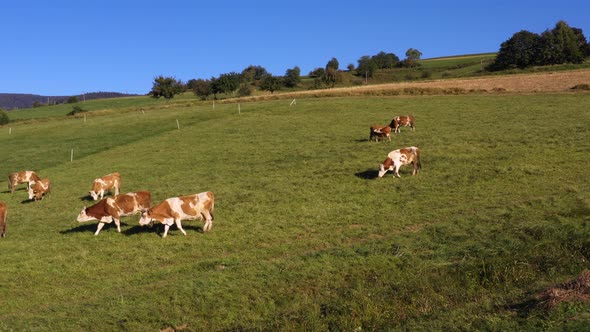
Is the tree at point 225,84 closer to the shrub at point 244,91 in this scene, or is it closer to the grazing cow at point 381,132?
the shrub at point 244,91

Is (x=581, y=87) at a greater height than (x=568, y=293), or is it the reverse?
(x=581, y=87)

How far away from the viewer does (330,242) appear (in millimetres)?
15352

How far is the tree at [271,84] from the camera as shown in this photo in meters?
108

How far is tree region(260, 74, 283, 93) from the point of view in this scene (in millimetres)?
107625

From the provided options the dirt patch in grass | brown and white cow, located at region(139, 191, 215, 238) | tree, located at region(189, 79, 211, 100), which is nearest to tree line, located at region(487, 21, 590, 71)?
tree, located at region(189, 79, 211, 100)

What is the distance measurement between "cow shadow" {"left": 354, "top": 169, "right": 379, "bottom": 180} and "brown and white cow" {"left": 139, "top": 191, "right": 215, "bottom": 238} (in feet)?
28.8

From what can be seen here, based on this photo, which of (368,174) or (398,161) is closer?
(398,161)

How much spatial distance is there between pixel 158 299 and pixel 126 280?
2092 mm

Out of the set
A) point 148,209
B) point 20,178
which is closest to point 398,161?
point 148,209

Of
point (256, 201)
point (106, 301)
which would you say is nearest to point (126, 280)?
point (106, 301)

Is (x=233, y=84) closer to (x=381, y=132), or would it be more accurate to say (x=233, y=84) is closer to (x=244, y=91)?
(x=244, y=91)

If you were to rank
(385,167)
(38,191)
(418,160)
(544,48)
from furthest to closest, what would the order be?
(544,48), (38,191), (418,160), (385,167)

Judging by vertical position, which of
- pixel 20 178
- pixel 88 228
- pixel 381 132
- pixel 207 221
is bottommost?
pixel 88 228

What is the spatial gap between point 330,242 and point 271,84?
310 ft
